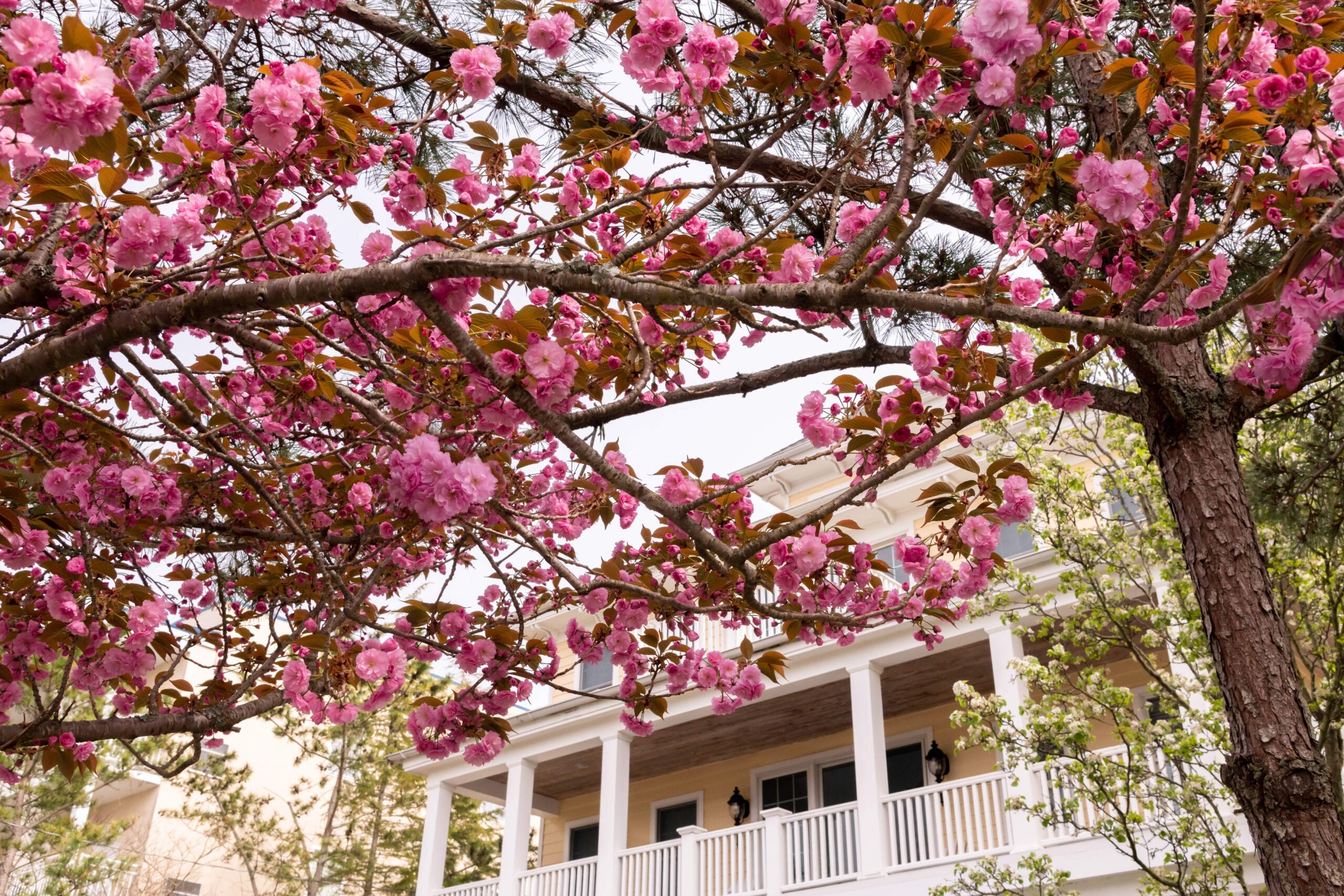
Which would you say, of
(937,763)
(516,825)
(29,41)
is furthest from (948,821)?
(29,41)

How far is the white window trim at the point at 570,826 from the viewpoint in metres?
14.5

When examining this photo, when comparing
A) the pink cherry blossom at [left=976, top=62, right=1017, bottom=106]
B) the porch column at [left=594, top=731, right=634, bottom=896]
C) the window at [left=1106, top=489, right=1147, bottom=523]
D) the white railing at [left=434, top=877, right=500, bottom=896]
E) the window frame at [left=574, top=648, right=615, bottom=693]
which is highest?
the window frame at [left=574, top=648, right=615, bottom=693]

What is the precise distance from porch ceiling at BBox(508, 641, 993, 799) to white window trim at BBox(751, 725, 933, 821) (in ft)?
0.82

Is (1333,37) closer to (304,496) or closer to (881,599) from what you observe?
(881,599)

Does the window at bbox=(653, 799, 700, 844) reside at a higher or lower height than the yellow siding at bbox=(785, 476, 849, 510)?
lower

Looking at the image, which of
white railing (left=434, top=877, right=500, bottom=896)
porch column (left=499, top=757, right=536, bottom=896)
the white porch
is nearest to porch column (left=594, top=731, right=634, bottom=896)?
the white porch

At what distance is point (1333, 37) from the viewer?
9.20 feet

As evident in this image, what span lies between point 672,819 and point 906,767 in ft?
11.9

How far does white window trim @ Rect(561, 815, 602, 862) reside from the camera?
14500 millimetres

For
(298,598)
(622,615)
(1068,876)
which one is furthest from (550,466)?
(1068,876)

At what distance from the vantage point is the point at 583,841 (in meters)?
14.7

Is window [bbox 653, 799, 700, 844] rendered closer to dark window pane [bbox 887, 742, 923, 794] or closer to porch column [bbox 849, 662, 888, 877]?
dark window pane [bbox 887, 742, 923, 794]

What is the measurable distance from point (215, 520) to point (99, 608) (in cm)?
→ 105

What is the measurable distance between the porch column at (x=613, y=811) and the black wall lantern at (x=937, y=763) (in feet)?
11.2
